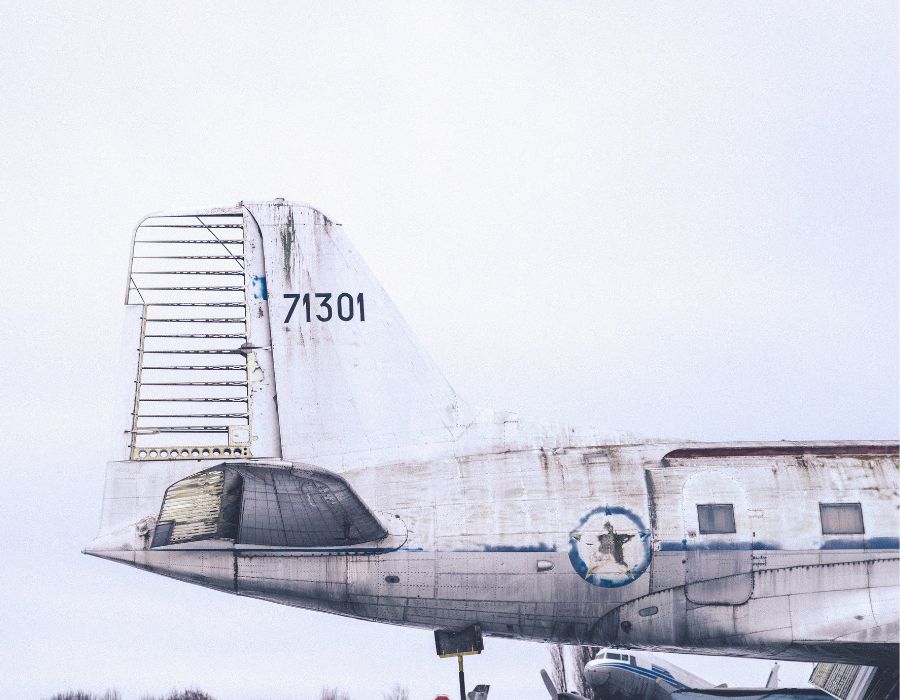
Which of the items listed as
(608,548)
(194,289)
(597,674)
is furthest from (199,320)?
(597,674)

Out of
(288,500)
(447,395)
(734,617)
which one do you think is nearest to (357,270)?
(447,395)

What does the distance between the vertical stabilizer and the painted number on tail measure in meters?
0.02

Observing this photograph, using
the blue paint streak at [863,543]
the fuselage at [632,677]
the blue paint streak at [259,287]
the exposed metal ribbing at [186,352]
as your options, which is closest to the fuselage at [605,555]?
the blue paint streak at [863,543]

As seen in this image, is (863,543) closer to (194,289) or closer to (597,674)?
(597,674)

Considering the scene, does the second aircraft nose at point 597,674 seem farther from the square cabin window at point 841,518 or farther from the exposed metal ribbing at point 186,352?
the exposed metal ribbing at point 186,352

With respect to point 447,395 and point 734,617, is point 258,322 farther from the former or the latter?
point 734,617

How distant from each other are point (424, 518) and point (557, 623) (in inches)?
141

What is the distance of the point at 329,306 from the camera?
24.2 metres

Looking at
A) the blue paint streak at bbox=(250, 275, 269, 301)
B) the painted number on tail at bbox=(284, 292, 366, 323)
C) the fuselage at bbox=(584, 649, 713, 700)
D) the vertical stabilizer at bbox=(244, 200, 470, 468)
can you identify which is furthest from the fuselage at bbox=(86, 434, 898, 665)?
the fuselage at bbox=(584, 649, 713, 700)

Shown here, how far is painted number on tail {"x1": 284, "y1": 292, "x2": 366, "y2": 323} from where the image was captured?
2406 centimetres

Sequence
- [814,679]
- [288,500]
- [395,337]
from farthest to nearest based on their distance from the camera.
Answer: [814,679] → [395,337] → [288,500]

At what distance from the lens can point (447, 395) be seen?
2417 cm

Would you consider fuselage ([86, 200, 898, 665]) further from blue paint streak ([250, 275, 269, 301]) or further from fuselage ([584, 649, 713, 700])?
fuselage ([584, 649, 713, 700])

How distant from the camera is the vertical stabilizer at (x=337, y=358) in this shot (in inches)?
909
